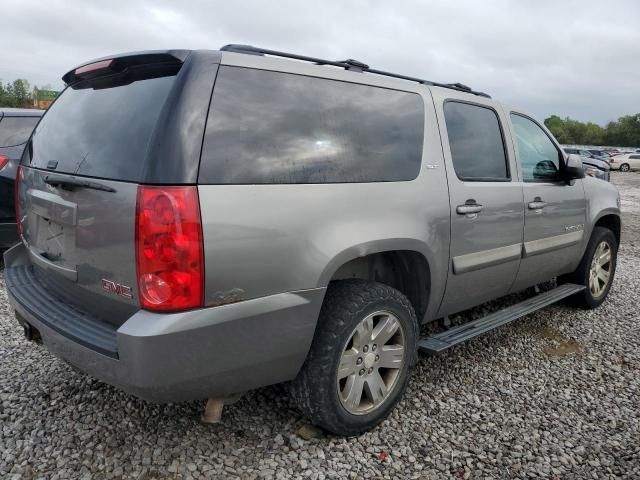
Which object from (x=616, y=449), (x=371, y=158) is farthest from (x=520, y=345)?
(x=371, y=158)

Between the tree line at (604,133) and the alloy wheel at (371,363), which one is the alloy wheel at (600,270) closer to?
the alloy wheel at (371,363)

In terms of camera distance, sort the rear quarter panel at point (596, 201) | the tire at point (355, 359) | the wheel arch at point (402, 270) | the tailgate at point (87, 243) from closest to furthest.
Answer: the tailgate at point (87, 243) < the tire at point (355, 359) < the wheel arch at point (402, 270) < the rear quarter panel at point (596, 201)

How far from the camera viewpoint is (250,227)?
2012 mm

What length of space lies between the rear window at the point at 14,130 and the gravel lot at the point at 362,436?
8.48ft

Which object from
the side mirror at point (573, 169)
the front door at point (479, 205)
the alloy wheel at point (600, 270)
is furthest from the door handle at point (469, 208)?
the alloy wheel at point (600, 270)

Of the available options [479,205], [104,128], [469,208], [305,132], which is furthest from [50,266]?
[479,205]

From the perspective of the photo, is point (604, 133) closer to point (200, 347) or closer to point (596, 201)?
point (596, 201)

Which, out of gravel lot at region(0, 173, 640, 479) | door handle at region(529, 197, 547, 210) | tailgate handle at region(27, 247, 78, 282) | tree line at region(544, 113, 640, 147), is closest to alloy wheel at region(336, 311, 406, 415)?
gravel lot at region(0, 173, 640, 479)

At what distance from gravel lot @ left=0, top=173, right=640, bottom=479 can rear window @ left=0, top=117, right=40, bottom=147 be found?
2.59m

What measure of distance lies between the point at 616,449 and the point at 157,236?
2509 mm

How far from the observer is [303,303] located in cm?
221

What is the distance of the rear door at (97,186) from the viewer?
1.99 meters

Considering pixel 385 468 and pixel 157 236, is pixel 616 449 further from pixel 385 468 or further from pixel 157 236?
pixel 157 236

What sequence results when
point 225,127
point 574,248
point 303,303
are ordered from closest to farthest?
point 225,127
point 303,303
point 574,248
